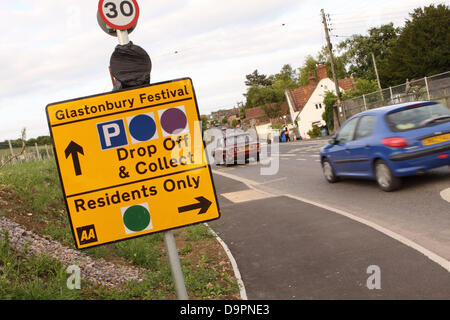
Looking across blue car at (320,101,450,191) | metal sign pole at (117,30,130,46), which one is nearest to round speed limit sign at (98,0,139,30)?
metal sign pole at (117,30,130,46)

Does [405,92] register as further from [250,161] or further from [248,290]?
[248,290]

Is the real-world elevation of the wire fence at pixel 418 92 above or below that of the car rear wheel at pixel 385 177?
above

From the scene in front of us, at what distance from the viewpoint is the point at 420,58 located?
51469mm

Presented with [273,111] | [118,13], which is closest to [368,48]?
[273,111]

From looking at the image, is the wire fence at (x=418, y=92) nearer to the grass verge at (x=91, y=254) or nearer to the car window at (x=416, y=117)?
the car window at (x=416, y=117)

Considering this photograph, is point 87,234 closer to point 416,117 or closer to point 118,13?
point 118,13

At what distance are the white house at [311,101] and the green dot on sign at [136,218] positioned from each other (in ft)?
181

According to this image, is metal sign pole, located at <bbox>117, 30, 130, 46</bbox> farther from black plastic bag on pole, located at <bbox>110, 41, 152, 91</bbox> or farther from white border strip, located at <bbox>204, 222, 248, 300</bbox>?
white border strip, located at <bbox>204, 222, 248, 300</bbox>

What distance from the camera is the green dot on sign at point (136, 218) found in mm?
2549

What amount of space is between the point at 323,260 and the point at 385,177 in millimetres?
4224

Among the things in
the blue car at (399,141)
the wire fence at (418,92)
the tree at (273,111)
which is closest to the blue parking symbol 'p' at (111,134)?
the blue car at (399,141)
